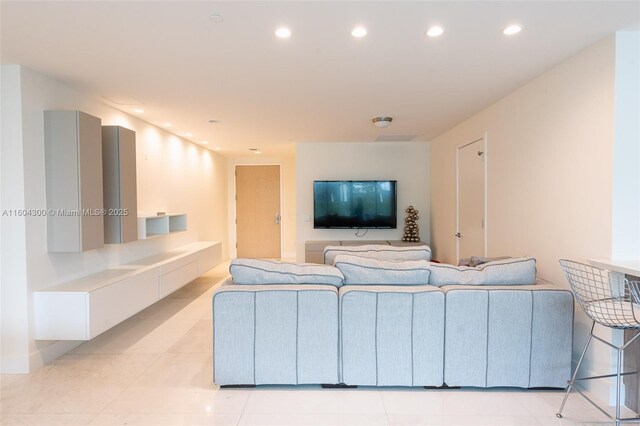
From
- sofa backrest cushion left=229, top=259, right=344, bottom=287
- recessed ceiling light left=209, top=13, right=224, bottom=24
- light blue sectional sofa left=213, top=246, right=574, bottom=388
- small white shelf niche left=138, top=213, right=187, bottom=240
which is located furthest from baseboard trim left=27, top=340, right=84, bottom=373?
recessed ceiling light left=209, top=13, right=224, bottom=24

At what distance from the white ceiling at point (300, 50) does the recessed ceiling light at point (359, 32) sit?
0.12 ft

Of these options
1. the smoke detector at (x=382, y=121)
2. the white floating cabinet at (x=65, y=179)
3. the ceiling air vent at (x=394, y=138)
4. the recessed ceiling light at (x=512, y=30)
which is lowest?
the white floating cabinet at (x=65, y=179)

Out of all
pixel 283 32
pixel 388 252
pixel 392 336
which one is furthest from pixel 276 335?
pixel 283 32

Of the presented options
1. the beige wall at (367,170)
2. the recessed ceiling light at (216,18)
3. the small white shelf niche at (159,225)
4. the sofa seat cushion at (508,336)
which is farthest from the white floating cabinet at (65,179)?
the beige wall at (367,170)

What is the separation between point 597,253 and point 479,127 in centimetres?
211

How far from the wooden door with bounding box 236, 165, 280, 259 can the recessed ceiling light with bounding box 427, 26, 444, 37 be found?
18.8ft

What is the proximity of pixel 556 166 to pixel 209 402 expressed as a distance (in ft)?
9.84

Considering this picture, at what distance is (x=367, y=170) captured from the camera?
5.91 metres

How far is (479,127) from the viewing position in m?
3.99

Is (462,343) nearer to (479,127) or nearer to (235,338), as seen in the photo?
(235,338)

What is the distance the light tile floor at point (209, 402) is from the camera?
6.68 ft

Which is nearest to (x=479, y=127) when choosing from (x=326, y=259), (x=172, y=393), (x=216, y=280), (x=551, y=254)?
(x=551, y=254)

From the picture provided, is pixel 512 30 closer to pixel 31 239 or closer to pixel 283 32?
pixel 283 32

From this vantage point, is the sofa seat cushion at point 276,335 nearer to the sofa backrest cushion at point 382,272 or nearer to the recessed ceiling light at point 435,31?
the sofa backrest cushion at point 382,272
